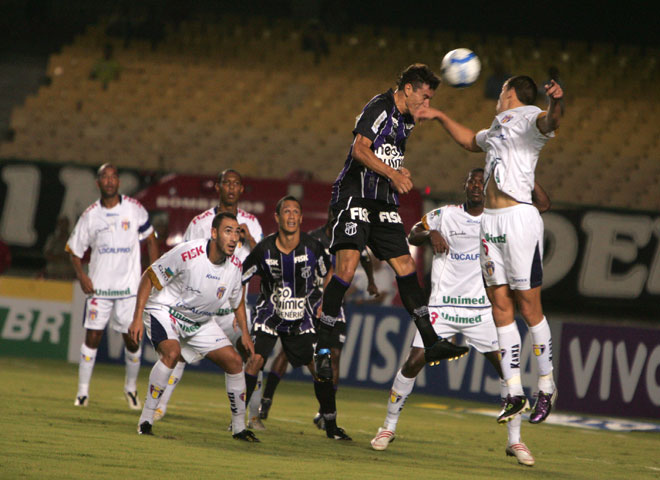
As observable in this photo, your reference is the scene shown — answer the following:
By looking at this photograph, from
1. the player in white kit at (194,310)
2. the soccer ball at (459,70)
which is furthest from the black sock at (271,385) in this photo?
the soccer ball at (459,70)

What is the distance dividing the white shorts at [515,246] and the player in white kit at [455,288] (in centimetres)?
147

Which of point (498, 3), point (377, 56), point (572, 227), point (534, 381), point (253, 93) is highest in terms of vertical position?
point (498, 3)

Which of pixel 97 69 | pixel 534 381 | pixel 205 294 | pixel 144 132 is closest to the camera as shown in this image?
pixel 205 294

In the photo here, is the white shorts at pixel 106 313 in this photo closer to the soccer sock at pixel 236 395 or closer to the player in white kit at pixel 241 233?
the player in white kit at pixel 241 233

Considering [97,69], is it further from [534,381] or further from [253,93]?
[534,381]

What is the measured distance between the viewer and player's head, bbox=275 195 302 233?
8.58 metres

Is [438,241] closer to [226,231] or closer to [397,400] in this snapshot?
[397,400]

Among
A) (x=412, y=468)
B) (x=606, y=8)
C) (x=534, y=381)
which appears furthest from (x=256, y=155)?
(x=412, y=468)

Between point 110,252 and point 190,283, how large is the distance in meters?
2.76

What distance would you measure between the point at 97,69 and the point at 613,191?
1106 centimetres

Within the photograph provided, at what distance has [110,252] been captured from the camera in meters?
10.4

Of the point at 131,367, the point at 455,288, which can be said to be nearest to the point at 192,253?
the point at 455,288

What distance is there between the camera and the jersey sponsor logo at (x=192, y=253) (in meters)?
7.90

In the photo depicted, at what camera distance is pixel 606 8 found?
23.9 metres
